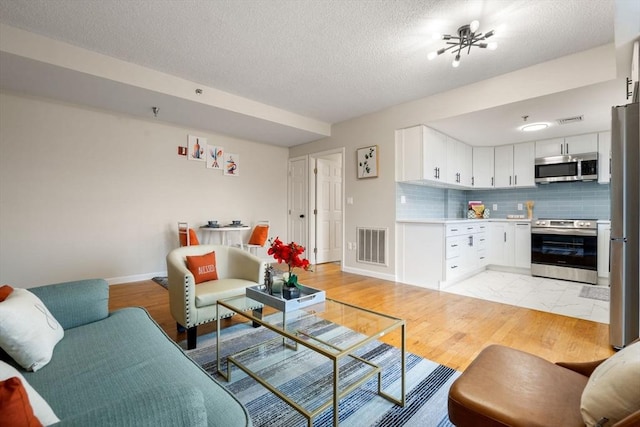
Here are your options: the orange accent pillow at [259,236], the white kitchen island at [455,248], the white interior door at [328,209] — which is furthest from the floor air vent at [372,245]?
the orange accent pillow at [259,236]

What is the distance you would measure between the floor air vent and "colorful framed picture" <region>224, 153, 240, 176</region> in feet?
7.97

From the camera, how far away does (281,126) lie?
15.6 feet

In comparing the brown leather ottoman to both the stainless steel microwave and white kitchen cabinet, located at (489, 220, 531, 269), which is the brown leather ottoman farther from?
the stainless steel microwave

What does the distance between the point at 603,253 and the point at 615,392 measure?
183 inches

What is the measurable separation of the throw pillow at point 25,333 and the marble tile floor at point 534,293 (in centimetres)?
388

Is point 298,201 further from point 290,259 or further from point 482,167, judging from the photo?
point 290,259

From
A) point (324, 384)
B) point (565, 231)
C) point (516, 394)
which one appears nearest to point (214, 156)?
point (324, 384)

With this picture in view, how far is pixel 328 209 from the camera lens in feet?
19.8

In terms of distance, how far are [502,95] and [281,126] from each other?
3002 mm

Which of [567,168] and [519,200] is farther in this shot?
[519,200]

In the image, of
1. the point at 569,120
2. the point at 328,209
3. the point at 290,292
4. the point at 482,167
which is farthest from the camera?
the point at 328,209

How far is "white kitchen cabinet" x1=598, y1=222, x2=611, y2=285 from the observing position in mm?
4168

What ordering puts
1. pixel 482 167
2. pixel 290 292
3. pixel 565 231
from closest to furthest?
pixel 290 292 < pixel 565 231 < pixel 482 167

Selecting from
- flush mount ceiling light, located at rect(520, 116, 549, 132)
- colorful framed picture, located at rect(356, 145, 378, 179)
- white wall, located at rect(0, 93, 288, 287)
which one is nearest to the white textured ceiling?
white wall, located at rect(0, 93, 288, 287)
